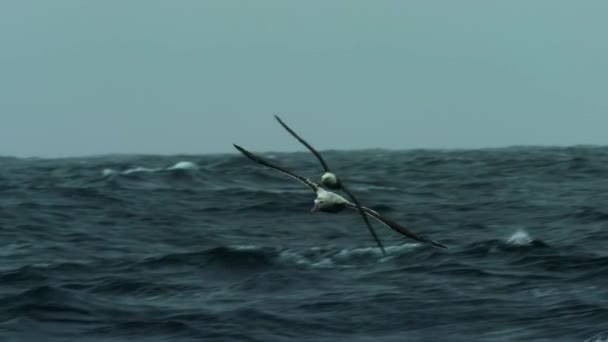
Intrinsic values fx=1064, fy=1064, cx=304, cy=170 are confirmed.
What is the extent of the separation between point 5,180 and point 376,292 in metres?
27.7

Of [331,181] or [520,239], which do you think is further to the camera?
[520,239]

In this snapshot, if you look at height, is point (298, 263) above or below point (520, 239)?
below

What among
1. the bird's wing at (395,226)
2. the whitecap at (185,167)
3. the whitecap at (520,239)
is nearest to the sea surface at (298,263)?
the whitecap at (520,239)

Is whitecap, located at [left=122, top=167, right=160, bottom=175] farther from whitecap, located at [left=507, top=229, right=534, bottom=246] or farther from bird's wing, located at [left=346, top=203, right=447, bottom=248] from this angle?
bird's wing, located at [left=346, top=203, right=447, bottom=248]

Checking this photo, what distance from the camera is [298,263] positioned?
2391cm

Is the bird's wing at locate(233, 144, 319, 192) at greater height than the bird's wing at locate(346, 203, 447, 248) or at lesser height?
greater

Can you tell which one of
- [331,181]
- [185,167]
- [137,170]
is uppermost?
[331,181]

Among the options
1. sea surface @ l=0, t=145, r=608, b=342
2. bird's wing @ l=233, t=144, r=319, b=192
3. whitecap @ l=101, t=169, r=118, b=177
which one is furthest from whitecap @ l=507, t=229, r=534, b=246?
whitecap @ l=101, t=169, r=118, b=177

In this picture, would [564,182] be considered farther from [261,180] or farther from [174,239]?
[174,239]

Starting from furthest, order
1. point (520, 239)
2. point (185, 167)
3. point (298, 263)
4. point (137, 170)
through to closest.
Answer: point (137, 170) < point (185, 167) < point (520, 239) < point (298, 263)

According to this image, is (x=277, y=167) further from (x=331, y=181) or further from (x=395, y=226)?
(x=395, y=226)

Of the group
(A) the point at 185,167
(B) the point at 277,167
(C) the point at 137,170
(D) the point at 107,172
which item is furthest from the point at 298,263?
(C) the point at 137,170

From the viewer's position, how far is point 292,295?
67.4 feet

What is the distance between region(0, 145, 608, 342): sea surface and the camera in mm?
18391
